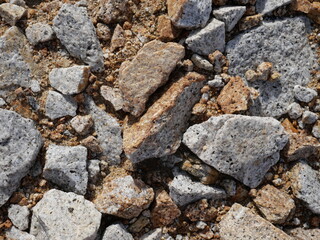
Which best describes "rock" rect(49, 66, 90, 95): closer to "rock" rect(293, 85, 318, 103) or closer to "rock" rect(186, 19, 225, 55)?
"rock" rect(186, 19, 225, 55)

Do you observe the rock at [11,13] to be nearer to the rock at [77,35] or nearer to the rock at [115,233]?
the rock at [77,35]

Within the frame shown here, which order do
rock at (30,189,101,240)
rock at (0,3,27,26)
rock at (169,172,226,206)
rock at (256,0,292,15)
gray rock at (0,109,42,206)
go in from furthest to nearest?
rock at (256,0,292,15) < rock at (0,3,27,26) < rock at (169,172,226,206) < gray rock at (0,109,42,206) < rock at (30,189,101,240)

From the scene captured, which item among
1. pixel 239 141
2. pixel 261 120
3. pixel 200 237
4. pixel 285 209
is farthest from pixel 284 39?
pixel 200 237

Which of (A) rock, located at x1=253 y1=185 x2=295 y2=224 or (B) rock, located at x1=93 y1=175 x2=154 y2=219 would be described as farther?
(A) rock, located at x1=253 y1=185 x2=295 y2=224

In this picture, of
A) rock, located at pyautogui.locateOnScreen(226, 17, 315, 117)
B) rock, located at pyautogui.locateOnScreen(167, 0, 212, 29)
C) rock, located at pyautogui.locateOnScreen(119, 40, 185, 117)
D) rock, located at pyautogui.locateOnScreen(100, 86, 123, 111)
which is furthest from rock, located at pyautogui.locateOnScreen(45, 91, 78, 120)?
rock, located at pyautogui.locateOnScreen(226, 17, 315, 117)

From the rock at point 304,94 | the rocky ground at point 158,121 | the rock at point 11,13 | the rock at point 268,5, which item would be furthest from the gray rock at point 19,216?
the rock at point 268,5

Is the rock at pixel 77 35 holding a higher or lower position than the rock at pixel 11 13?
lower

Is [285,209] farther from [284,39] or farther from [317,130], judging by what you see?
[284,39]
